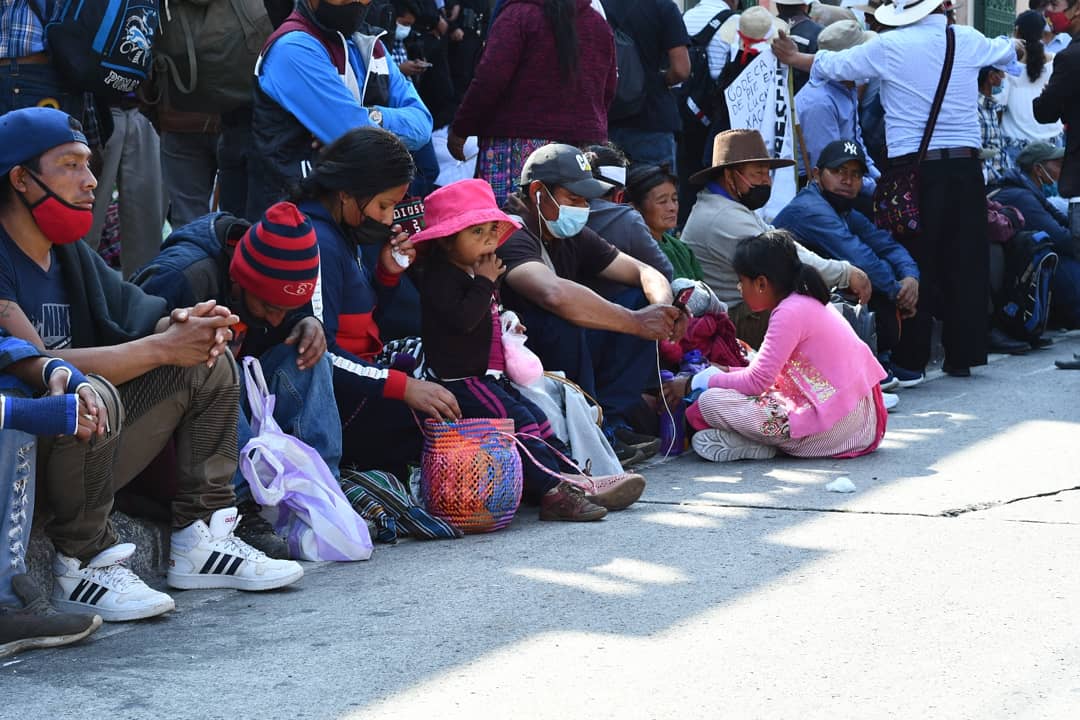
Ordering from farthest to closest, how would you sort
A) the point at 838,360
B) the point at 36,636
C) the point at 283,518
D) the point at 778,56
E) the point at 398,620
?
the point at 778,56, the point at 838,360, the point at 283,518, the point at 398,620, the point at 36,636

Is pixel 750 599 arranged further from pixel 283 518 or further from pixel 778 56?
pixel 778 56

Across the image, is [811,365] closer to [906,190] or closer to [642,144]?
[642,144]

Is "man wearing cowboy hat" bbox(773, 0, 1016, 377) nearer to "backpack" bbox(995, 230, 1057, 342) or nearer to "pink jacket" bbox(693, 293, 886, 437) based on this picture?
"backpack" bbox(995, 230, 1057, 342)

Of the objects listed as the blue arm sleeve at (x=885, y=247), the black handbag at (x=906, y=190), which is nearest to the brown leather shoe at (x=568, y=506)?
the blue arm sleeve at (x=885, y=247)

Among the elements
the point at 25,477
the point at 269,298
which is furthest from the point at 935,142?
the point at 25,477

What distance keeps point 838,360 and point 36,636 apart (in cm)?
351

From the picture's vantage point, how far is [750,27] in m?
8.80

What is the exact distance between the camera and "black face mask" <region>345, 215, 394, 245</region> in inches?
201

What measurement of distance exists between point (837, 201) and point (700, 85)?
4.51 feet

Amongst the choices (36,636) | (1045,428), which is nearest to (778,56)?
(1045,428)

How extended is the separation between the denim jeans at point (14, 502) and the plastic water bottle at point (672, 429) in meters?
3.21

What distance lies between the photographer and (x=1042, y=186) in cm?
1115

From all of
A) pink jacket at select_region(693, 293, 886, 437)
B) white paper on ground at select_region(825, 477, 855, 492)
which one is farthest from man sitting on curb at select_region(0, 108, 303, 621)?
pink jacket at select_region(693, 293, 886, 437)

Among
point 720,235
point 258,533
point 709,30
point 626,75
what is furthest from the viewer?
point 709,30
